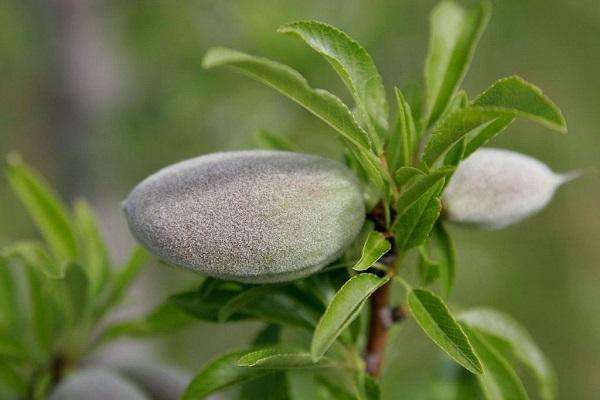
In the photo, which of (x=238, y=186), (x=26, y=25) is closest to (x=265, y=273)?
(x=238, y=186)

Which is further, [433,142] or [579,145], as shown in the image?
[579,145]

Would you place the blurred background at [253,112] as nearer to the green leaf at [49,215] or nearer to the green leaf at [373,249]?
the green leaf at [49,215]

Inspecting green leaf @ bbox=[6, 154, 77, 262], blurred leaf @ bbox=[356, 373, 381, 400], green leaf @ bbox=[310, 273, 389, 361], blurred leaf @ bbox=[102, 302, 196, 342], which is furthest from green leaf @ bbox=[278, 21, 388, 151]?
green leaf @ bbox=[6, 154, 77, 262]

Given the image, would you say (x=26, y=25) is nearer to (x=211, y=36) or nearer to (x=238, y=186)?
(x=211, y=36)

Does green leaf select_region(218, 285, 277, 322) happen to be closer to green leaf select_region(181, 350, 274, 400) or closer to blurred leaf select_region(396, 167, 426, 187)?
green leaf select_region(181, 350, 274, 400)

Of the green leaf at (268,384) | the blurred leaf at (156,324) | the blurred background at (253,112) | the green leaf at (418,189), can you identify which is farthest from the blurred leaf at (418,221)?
the blurred background at (253,112)

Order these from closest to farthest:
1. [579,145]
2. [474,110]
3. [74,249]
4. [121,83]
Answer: [474,110]
[74,249]
[121,83]
[579,145]

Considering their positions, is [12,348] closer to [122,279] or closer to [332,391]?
[122,279]
